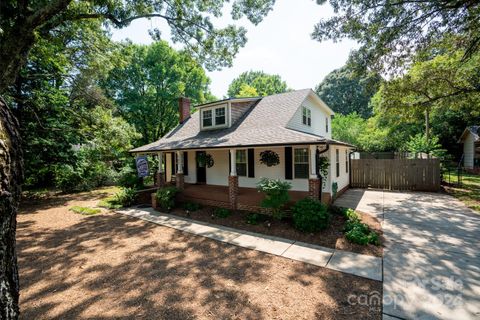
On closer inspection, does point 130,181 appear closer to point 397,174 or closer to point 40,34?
point 40,34

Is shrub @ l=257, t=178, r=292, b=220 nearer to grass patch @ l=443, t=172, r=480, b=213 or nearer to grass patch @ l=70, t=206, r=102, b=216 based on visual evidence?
grass patch @ l=443, t=172, r=480, b=213

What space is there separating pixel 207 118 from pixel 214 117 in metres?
0.56

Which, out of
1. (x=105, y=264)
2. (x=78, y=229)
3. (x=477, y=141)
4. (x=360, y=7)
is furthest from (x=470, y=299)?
(x=477, y=141)

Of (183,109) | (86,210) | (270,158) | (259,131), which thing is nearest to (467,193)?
(270,158)

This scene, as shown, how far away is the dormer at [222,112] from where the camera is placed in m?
12.7

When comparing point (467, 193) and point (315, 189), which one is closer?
point (315, 189)

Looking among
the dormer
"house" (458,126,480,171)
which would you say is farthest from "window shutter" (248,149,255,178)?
"house" (458,126,480,171)

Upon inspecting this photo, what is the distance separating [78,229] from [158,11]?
9.92m

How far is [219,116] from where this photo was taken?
1305cm

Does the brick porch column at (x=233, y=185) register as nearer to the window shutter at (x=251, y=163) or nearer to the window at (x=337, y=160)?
the window shutter at (x=251, y=163)

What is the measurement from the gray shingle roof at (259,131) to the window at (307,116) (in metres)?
0.85

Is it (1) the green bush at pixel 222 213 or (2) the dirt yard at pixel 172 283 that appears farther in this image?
(1) the green bush at pixel 222 213

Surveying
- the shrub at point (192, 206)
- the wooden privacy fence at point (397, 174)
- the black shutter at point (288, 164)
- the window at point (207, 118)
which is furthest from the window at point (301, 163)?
the wooden privacy fence at point (397, 174)

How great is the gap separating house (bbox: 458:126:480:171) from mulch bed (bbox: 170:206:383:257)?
2015cm
